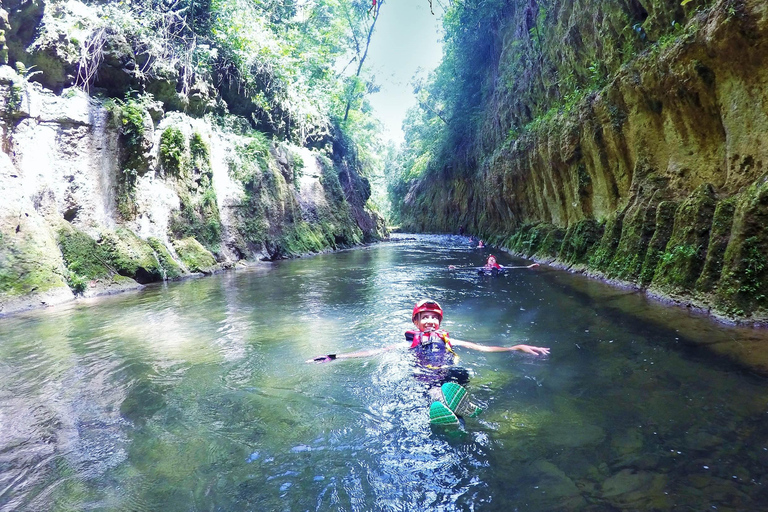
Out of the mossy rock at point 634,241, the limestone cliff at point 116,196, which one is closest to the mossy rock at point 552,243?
the mossy rock at point 634,241

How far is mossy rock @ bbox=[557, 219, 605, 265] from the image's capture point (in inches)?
560

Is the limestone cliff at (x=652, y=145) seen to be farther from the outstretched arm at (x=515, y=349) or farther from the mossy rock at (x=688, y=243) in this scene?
the outstretched arm at (x=515, y=349)

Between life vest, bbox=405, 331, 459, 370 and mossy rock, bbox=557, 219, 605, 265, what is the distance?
1011 centimetres

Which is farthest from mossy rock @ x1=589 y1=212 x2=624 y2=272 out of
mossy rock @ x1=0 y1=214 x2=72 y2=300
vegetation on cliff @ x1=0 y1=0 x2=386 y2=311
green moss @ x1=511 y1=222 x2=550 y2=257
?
mossy rock @ x1=0 y1=214 x2=72 y2=300

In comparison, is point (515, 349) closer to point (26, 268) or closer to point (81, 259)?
point (26, 268)

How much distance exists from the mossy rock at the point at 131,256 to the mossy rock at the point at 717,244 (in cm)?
1428

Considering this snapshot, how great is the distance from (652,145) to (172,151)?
15.8m

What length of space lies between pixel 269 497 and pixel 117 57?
16.3 metres

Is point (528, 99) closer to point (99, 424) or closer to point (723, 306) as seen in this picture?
point (723, 306)

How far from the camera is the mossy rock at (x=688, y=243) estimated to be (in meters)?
8.12

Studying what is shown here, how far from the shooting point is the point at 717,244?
747cm

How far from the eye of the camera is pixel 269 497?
9.93ft

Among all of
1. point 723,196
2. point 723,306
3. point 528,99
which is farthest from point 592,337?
point 528,99

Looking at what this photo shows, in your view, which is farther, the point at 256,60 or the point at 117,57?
the point at 256,60
